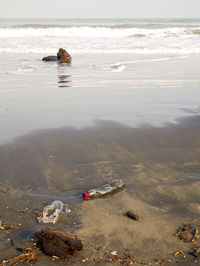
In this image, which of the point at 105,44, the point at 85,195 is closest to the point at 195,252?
the point at 85,195

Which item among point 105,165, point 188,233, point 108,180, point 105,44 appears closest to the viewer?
point 188,233

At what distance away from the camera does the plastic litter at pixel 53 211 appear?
8.38 feet

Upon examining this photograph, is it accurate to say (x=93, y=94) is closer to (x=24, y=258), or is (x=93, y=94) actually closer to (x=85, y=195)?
(x=85, y=195)

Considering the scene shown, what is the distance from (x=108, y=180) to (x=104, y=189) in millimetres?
253

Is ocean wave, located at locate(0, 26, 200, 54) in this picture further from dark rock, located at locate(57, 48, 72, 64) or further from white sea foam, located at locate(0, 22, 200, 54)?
dark rock, located at locate(57, 48, 72, 64)

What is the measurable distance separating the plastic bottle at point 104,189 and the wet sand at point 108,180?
0.06 m

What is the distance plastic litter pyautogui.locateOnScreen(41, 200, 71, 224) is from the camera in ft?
8.38

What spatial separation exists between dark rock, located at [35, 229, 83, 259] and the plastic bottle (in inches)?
28.3

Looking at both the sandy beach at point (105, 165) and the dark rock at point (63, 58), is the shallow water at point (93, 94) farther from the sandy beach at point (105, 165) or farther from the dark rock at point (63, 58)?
the dark rock at point (63, 58)

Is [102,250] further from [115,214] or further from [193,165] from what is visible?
[193,165]

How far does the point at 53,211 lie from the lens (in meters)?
2.70

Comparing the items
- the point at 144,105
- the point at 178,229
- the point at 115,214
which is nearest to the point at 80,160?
the point at 115,214

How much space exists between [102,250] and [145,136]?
2.41 metres

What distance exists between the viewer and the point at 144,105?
232 inches
